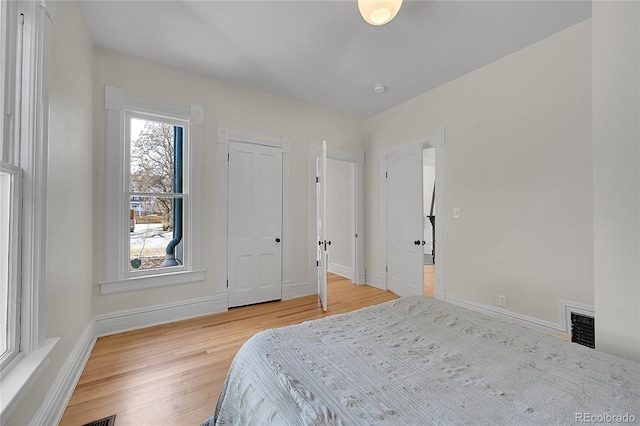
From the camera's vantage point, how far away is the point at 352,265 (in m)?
4.70

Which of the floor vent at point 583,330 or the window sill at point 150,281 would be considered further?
the window sill at point 150,281

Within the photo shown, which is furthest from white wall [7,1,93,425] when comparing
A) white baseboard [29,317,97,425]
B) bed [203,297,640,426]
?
bed [203,297,640,426]

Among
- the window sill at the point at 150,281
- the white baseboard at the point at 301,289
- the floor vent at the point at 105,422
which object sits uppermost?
the window sill at the point at 150,281

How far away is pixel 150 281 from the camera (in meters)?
2.87

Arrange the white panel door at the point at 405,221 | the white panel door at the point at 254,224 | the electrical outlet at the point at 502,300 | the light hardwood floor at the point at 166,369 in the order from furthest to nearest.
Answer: the white panel door at the point at 405,221, the white panel door at the point at 254,224, the electrical outlet at the point at 502,300, the light hardwood floor at the point at 166,369

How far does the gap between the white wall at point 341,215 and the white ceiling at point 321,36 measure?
6.21ft

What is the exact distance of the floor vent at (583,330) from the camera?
6.91 ft

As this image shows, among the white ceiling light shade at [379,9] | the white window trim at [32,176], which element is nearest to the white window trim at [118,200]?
the white window trim at [32,176]

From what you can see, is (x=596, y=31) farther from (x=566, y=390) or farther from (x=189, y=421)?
(x=189, y=421)

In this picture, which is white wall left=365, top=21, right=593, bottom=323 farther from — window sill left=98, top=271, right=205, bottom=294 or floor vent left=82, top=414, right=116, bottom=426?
floor vent left=82, top=414, right=116, bottom=426

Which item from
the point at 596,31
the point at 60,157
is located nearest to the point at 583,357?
the point at 596,31

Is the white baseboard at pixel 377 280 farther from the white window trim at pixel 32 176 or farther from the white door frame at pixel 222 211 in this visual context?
the white window trim at pixel 32 176

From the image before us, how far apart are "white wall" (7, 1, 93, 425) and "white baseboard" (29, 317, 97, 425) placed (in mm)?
56

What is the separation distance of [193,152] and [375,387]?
299 centimetres
